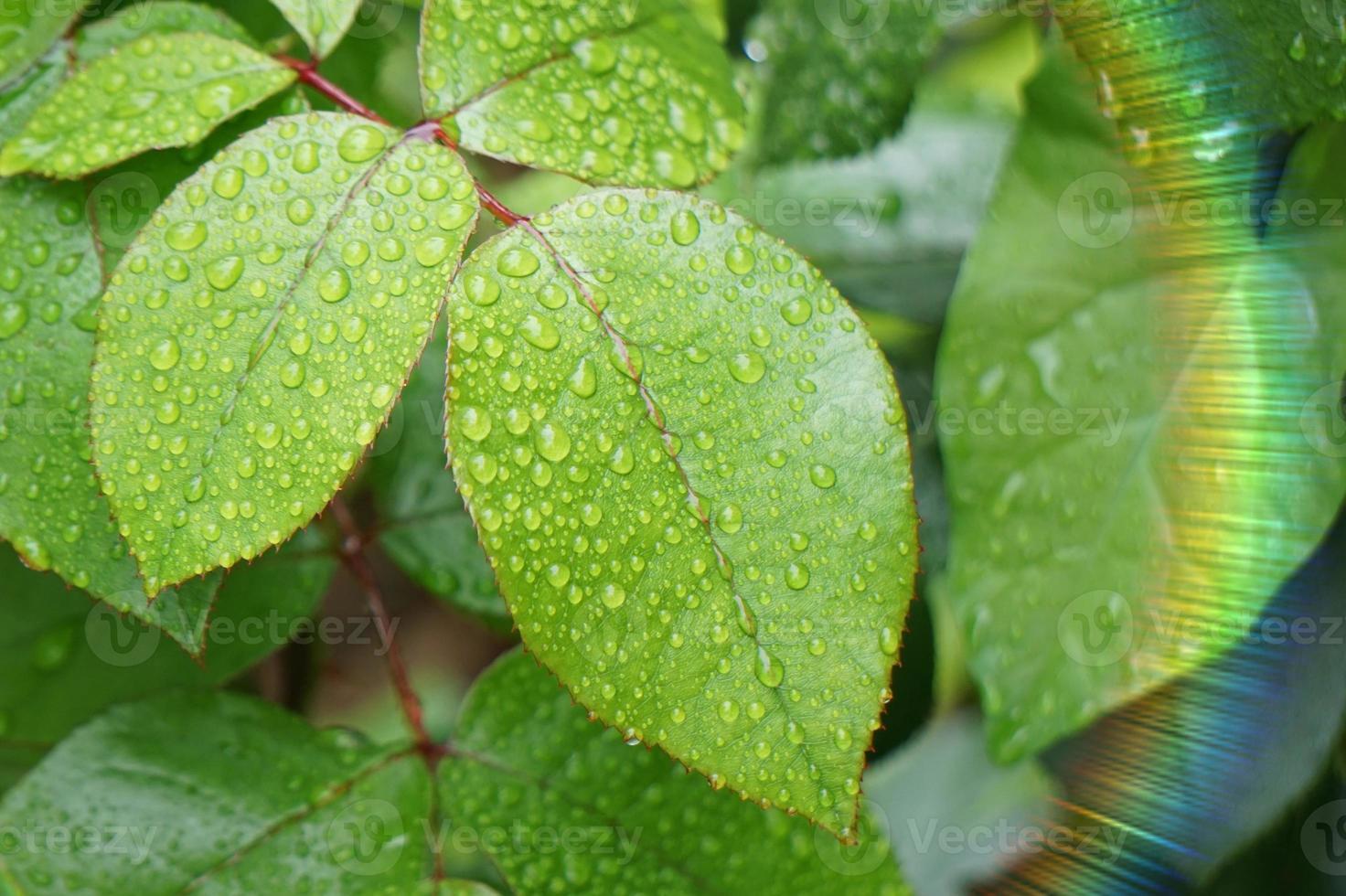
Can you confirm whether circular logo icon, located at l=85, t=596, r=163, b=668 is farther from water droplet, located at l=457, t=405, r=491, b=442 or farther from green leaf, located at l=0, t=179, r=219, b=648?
water droplet, located at l=457, t=405, r=491, b=442

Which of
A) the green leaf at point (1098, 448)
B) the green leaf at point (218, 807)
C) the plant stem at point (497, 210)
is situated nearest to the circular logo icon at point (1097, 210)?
the green leaf at point (1098, 448)

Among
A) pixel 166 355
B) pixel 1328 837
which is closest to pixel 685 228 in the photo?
pixel 166 355

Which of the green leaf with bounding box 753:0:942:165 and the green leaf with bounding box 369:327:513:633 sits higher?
the green leaf with bounding box 753:0:942:165

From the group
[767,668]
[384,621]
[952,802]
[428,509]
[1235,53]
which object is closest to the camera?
[767,668]

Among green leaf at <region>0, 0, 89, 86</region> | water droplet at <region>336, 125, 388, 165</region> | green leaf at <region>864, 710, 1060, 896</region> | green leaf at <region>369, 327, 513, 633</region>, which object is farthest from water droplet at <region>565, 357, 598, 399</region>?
green leaf at <region>864, 710, 1060, 896</region>

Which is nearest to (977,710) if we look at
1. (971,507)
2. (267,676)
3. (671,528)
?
(971,507)

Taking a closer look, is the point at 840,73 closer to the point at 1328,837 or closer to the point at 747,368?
the point at 747,368
